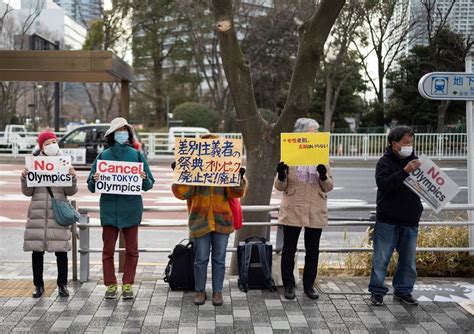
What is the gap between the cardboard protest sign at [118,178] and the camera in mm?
5730

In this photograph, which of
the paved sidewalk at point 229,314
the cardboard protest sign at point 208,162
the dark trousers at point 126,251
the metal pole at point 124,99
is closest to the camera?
the paved sidewalk at point 229,314

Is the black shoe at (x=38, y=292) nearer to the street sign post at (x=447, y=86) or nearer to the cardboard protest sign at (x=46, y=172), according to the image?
the cardboard protest sign at (x=46, y=172)

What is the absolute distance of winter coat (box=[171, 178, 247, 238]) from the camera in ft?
18.8

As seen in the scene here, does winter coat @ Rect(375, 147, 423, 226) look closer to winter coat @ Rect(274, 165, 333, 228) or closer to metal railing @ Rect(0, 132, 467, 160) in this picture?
winter coat @ Rect(274, 165, 333, 228)

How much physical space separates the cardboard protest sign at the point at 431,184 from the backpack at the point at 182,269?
2354 mm

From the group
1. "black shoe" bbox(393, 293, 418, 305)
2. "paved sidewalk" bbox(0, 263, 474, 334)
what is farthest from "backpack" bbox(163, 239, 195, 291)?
"black shoe" bbox(393, 293, 418, 305)

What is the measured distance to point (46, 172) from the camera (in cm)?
585

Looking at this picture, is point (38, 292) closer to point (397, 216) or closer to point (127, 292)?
point (127, 292)

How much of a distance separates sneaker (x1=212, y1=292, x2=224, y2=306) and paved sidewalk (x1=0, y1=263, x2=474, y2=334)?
0.08 meters

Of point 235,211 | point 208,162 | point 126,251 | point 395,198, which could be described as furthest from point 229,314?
point 395,198

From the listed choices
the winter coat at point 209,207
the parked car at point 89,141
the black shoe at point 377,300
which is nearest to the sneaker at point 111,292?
the winter coat at point 209,207

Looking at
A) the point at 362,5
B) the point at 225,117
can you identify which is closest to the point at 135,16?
the point at 225,117

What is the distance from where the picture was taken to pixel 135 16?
36.0 meters

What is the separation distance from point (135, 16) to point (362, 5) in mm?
16292
